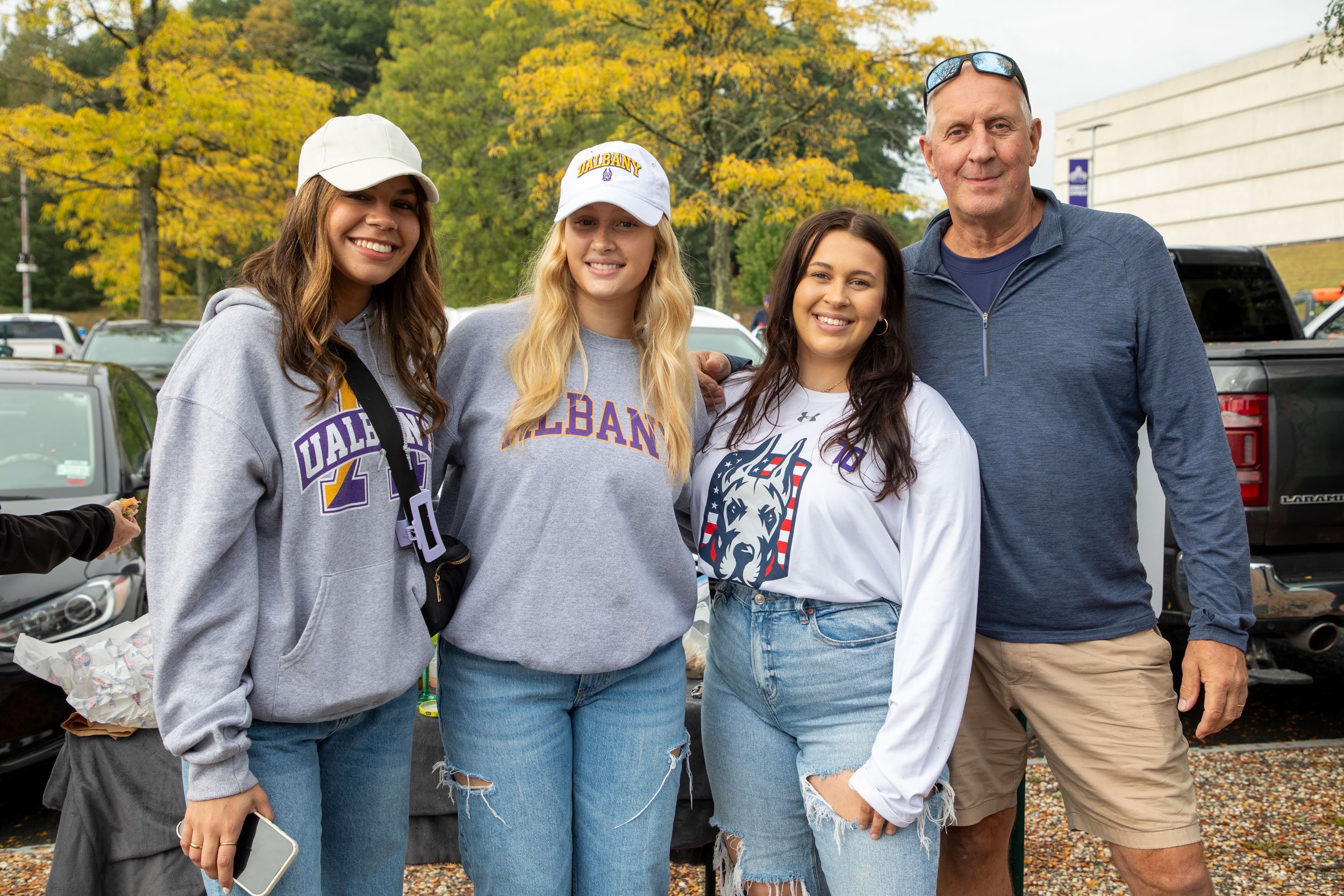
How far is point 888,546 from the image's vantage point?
2.18 meters

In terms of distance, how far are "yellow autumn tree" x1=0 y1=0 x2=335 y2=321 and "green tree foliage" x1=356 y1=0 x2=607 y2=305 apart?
8.95 ft

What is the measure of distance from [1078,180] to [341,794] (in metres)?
11.6

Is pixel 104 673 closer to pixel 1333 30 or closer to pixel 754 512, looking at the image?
pixel 754 512

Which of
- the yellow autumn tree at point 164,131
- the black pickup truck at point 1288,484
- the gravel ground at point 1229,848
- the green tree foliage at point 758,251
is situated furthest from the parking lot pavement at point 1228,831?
the green tree foliage at point 758,251

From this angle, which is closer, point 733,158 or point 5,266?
point 733,158

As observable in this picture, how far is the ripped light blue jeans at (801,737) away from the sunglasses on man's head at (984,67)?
133 centimetres

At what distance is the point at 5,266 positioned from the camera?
123ft

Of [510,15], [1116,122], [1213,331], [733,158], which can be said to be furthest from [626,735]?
[1116,122]

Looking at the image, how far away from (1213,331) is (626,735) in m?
6.90

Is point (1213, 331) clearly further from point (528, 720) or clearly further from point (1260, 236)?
point (1260, 236)

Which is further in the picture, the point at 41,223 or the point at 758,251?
the point at 41,223

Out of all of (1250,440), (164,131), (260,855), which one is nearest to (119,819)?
(260,855)

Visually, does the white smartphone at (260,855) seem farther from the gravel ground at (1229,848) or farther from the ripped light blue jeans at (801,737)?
the gravel ground at (1229,848)

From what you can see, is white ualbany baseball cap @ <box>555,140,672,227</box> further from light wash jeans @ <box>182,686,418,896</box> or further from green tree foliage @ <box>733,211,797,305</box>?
green tree foliage @ <box>733,211,797,305</box>
